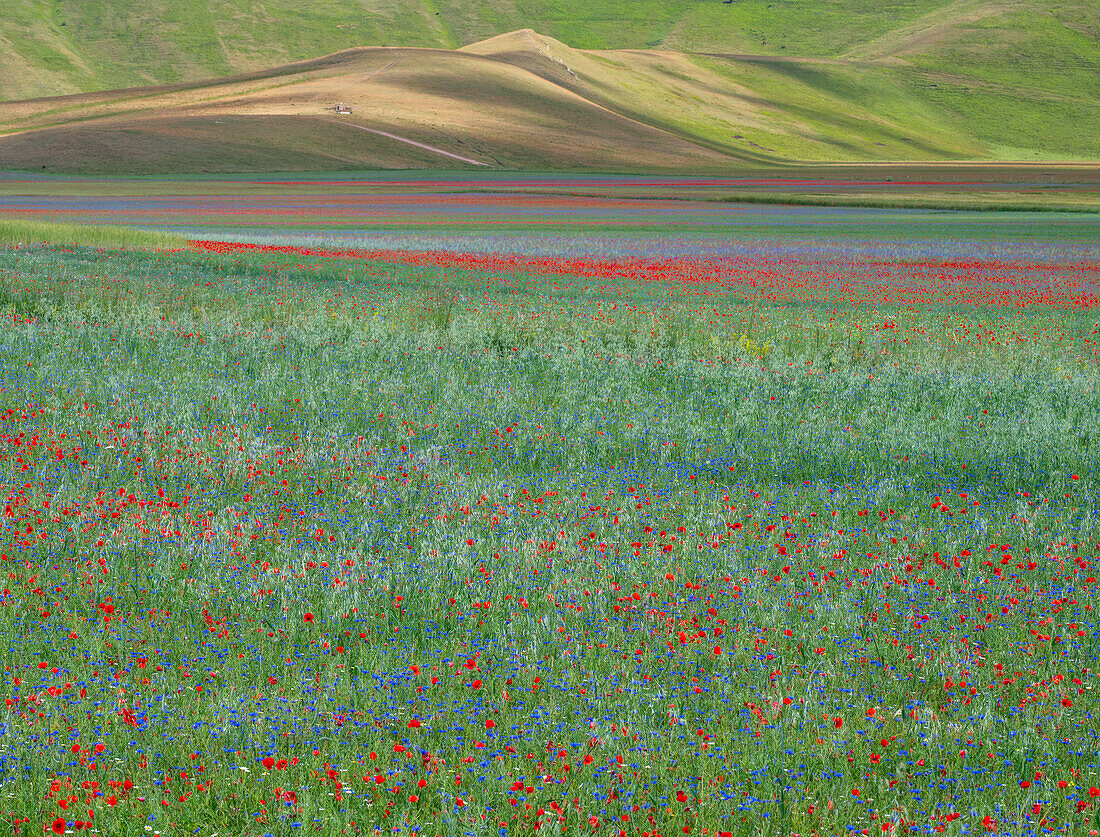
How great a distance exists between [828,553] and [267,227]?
50.7 metres

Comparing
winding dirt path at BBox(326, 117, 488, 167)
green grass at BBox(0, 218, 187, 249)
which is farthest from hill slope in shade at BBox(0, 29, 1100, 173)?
green grass at BBox(0, 218, 187, 249)

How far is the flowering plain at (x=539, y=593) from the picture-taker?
→ 466 cm

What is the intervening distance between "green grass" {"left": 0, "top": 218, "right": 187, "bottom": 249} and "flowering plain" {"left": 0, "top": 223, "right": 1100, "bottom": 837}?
64.2 ft

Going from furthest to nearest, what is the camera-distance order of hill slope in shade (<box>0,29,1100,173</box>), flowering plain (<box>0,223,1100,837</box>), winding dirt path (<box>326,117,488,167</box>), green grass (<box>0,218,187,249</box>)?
winding dirt path (<box>326,117,488,167</box>)
hill slope in shade (<box>0,29,1100,173</box>)
green grass (<box>0,218,187,249</box>)
flowering plain (<box>0,223,1100,837</box>)

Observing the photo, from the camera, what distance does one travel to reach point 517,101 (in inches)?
6649

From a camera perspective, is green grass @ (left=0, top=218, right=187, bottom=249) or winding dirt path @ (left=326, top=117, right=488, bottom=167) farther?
winding dirt path @ (left=326, top=117, right=488, bottom=167)

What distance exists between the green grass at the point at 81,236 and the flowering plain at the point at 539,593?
19.6m

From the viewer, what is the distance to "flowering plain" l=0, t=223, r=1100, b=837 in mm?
4664

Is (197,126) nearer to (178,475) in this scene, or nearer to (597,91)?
(597,91)

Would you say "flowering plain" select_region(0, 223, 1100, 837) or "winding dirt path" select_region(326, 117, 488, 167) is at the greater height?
"winding dirt path" select_region(326, 117, 488, 167)

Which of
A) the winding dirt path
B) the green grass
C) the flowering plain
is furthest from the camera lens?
the winding dirt path

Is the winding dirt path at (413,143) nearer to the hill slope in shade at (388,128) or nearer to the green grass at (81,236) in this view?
the hill slope in shade at (388,128)

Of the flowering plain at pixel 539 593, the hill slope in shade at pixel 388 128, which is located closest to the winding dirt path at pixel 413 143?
the hill slope in shade at pixel 388 128

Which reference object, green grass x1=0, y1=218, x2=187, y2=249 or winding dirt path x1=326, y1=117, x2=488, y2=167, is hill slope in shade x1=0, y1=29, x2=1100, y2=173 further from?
green grass x1=0, y1=218, x2=187, y2=249
